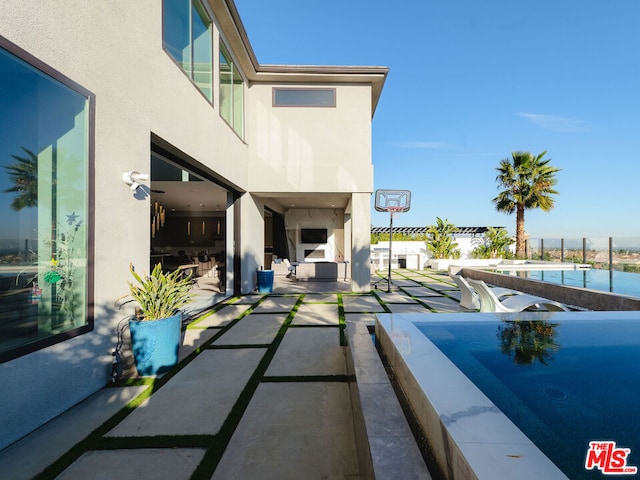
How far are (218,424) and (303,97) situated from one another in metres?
7.96

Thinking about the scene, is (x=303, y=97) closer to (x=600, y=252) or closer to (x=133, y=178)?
(x=133, y=178)

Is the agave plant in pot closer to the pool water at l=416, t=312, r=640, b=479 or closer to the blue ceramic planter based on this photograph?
the blue ceramic planter

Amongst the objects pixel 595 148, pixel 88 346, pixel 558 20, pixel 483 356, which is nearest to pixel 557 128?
pixel 595 148

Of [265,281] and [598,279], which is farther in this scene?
[265,281]

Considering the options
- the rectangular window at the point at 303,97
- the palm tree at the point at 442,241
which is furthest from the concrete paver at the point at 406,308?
the palm tree at the point at 442,241

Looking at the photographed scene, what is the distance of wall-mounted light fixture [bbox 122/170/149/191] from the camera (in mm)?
3107

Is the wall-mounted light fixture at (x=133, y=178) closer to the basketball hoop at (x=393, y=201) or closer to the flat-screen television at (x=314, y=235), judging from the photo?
the basketball hoop at (x=393, y=201)

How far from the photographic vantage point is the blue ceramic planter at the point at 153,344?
116 inches

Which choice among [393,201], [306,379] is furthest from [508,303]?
[393,201]

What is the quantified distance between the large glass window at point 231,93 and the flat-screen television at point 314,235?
26.4 ft

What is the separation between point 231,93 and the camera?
661 centimetres

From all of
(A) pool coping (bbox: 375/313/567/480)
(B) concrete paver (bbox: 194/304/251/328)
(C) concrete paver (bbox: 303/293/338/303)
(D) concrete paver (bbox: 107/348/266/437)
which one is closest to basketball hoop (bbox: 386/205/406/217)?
(C) concrete paver (bbox: 303/293/338/303)

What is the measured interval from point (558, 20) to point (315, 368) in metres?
15.5

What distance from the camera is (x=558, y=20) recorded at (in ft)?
34.1
